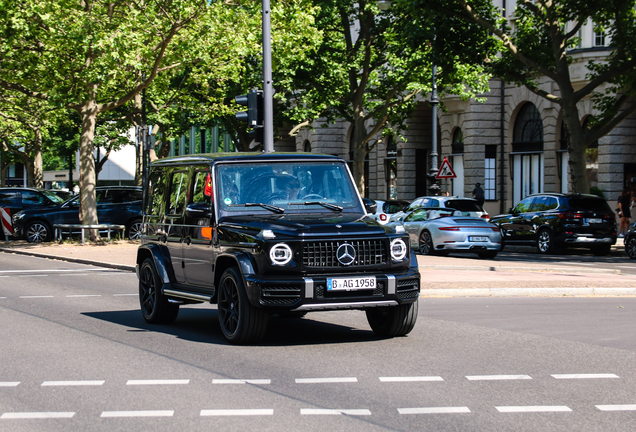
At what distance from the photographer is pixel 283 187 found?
966 centimetres

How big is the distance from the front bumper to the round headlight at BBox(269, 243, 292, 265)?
16cm

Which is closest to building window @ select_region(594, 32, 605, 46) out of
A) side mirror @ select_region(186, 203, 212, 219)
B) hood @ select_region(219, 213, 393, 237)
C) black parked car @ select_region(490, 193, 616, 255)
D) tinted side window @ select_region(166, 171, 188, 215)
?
black parked car @ select_region(490, 193, 616, 255)

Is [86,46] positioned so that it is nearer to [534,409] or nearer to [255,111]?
[255,111]

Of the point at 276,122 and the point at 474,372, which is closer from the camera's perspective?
the point at 474,372

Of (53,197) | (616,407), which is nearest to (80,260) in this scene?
(53,197)

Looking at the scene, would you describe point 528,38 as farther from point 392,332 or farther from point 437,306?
point 392,332

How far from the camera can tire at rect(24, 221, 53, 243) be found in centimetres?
2966

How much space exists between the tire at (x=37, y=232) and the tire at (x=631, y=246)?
58.2 ft

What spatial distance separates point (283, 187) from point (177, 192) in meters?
1.56

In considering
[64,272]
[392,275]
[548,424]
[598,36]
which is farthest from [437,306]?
[598,36]

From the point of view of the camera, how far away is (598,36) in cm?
3456

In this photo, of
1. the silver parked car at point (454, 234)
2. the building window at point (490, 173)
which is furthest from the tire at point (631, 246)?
the building window at point (490, 173)

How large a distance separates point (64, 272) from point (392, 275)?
39.7 ft

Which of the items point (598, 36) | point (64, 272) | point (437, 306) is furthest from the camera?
point (598, 36)
